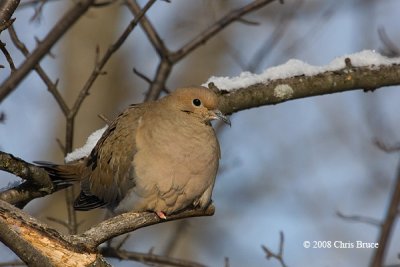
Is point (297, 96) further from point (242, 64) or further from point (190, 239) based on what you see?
point (190, 239)

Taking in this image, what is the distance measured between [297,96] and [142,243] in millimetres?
4419

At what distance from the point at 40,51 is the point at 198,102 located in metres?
0.94

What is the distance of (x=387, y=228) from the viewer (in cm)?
234

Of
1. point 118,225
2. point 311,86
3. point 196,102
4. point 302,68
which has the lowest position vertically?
point 118,225

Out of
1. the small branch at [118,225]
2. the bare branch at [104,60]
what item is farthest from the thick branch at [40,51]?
the small branch at [118,225]

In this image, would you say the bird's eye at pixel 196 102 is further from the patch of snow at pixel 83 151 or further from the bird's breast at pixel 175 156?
the patch of snow at pixel 83 151

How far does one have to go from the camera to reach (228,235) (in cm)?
873

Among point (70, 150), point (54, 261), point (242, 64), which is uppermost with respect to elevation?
point (242, 64)

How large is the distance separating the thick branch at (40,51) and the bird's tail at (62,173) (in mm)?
445

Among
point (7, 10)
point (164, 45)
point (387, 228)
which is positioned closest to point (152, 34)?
point (164, 45)

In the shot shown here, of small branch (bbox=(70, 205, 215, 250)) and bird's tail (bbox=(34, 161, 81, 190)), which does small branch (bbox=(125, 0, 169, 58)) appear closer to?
bird's tail (bbox=(34, 161, 81, 190))

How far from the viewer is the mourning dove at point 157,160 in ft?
13.8

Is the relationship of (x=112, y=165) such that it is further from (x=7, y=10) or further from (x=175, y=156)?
(x=7, y=10)

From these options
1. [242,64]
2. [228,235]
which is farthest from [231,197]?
[242,64]
